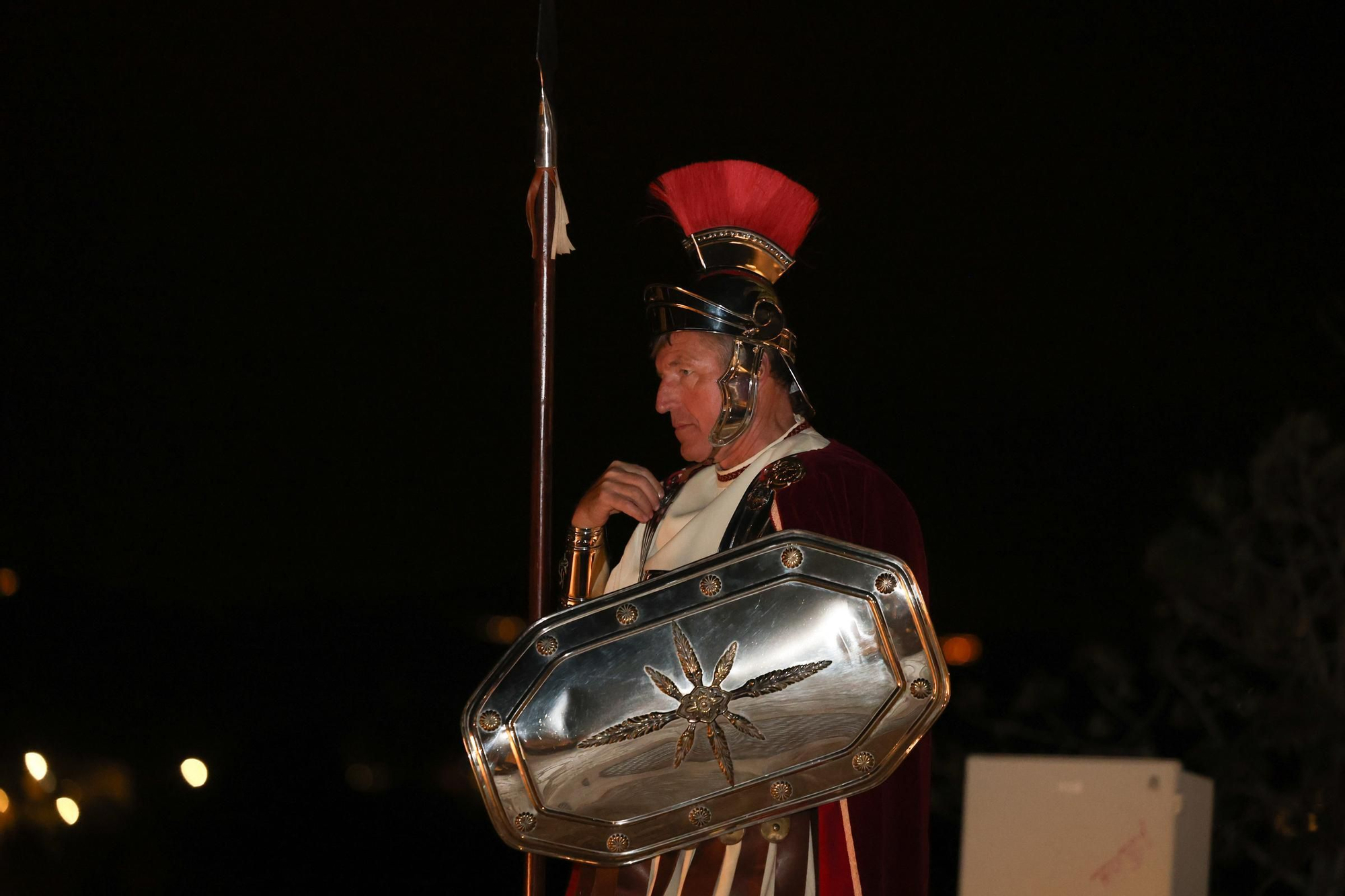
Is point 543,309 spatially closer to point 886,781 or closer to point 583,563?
point 583,563

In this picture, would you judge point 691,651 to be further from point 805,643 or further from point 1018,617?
point 1018,617

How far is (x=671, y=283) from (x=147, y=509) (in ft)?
17.7

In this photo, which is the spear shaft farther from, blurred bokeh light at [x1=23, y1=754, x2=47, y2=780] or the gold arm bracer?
blurred bokeh light at [x1=23, y1=754, x2=47, y2=780]

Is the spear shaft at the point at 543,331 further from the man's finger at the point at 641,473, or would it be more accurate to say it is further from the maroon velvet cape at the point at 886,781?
the maroon velvet cape at the point at 886,781

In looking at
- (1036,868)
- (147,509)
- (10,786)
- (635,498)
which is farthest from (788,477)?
(10,786)

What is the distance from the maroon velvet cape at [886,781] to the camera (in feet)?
7.50

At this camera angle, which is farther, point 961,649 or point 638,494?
point 961,649

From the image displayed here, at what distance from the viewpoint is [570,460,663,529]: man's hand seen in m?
2.64

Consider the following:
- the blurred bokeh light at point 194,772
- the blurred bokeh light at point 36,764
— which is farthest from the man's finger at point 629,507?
the blurred bokeh light at point 194,772

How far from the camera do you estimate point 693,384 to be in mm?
2617

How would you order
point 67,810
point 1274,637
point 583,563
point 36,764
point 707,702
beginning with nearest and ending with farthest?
1. point 707,702
2. point 583,563
3. point 1274,637
4. point 36,764
5. point 67,810

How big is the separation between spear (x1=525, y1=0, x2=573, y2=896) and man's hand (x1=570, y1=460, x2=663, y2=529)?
0.08m

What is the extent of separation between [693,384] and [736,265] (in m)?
0.22

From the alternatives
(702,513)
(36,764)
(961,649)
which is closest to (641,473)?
(702,513)
